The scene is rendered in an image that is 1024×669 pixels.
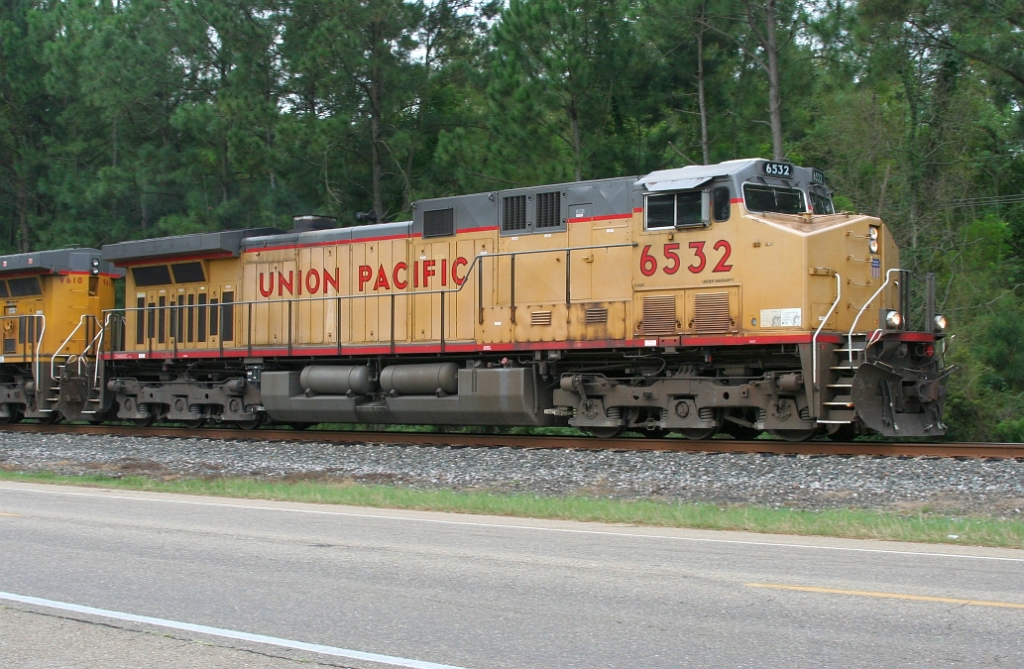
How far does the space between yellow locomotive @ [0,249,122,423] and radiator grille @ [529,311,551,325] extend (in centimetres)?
1021

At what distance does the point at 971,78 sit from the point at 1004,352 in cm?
800

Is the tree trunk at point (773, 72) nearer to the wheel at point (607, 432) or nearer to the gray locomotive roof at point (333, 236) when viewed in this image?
the gray locomotive roof at point (333, 236)

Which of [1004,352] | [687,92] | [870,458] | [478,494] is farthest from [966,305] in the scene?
[478,494]

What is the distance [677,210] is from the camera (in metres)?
14.4

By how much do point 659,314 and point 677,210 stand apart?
4.87 feet

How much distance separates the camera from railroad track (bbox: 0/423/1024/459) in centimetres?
1334

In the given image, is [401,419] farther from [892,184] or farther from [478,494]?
[892,184]

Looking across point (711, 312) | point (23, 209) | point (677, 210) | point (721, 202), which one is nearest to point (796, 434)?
point (711, 312)

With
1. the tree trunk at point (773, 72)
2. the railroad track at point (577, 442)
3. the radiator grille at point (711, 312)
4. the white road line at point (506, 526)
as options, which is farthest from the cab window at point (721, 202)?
the tree trunk at point (773, 72)

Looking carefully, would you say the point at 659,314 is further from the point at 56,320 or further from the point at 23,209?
the point at 23,209

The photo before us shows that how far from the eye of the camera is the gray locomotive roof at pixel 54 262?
71.5ft

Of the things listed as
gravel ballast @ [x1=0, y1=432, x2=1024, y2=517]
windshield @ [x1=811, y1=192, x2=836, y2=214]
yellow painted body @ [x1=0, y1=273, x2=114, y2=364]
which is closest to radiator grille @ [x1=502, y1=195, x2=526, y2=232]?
gravel ballast @ [x1=0, y1=432, x2=1024, y2=517]

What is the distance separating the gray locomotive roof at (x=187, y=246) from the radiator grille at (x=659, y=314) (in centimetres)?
814

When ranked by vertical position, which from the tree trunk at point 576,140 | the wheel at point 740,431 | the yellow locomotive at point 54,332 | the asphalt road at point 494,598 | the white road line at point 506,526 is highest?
the tree trunk at point 576,140
